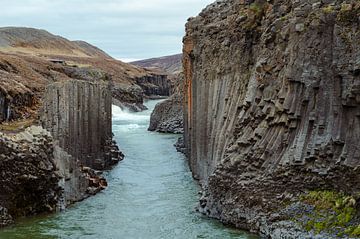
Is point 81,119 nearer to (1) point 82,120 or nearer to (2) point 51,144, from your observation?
(1) point 82,120

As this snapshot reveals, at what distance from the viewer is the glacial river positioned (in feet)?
58.2

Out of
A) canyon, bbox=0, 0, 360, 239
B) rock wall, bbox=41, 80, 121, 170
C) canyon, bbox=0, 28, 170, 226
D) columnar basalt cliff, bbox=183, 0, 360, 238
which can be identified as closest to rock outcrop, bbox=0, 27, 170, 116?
canyon, bbox=0, 28, 170, 226

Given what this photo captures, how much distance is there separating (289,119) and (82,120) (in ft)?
44.5

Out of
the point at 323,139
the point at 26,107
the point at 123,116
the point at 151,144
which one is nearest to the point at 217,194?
the point at 323,139

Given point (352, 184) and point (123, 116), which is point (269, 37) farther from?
point (123, 116)

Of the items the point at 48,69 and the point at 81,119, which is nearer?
the point at 81,119

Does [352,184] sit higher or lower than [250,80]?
lower

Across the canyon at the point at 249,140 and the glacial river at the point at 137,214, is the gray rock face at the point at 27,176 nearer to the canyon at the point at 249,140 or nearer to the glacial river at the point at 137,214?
the canyon at the point at 249,140

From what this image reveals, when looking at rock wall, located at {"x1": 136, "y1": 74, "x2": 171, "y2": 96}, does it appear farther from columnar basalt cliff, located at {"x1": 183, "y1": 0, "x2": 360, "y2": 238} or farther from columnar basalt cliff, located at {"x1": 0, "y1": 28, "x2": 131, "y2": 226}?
columnar basalt cliff, located at {"x1": 183, "y1": 0, "x2": 360, "y2": 238}

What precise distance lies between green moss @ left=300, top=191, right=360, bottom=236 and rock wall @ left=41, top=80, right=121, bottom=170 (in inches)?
508


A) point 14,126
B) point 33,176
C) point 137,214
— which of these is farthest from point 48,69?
point 33,176

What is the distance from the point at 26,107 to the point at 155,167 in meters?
8.07

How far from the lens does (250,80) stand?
779 inches

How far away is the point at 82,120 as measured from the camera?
92.3 feet
